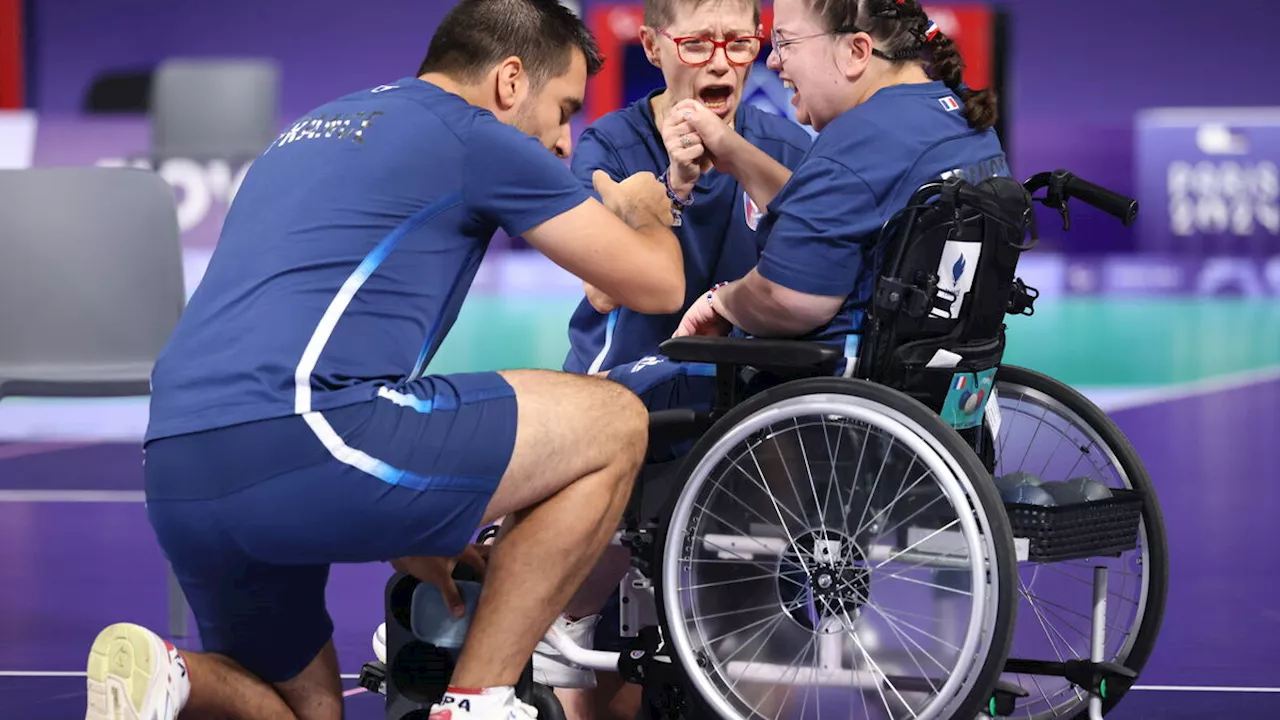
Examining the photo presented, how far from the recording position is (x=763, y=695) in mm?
2557

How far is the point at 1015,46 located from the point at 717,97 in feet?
42.5

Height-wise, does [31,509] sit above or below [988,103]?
below

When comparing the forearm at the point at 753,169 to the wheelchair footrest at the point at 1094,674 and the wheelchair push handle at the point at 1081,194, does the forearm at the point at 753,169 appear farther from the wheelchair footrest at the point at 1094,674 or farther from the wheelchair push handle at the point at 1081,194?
the wheelchair footrest at the point at 1094,674

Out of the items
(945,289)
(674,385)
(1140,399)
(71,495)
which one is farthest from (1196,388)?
(945,289)

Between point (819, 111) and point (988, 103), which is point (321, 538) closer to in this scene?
point (819, 111)

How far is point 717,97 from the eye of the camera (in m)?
3.21

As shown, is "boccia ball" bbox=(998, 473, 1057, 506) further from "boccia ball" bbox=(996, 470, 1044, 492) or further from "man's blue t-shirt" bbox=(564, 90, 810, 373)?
"man's blue t-shirt" bbox=(564, 90, 810, 373)

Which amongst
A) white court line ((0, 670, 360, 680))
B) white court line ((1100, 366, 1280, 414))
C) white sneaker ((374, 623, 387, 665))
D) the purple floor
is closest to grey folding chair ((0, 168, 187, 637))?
the purple floor

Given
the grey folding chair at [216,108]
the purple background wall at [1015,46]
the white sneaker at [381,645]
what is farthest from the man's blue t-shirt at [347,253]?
the purple background wall at [1015,46]

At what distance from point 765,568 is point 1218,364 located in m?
6.77

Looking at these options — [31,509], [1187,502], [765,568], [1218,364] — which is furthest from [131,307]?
[1218,364]

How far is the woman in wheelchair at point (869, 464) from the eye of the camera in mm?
2436

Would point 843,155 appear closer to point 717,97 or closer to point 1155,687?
point 717,97

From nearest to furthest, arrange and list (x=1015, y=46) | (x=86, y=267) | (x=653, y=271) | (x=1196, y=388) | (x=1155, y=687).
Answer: (x=653, y=271), (x=1155, y=687), (x=86, y=267), (x=1196, y=388), (x=1015, y=46)
